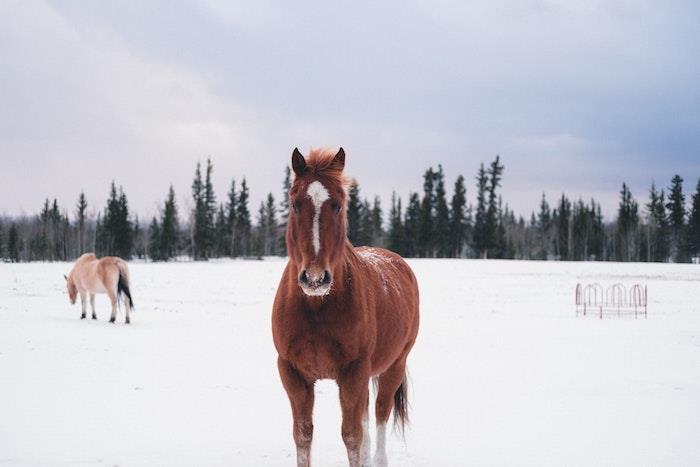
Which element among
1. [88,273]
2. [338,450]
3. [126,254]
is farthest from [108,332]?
[126,254]

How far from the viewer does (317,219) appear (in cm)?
306

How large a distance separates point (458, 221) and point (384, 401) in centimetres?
7189

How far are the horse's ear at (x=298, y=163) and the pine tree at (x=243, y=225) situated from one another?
249 ft

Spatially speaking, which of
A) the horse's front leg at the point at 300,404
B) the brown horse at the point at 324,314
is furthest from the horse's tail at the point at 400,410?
the horse's front leg at the point at 300,404

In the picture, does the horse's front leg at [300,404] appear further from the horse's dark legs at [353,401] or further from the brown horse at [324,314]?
the horse's dark legs at [353,401]

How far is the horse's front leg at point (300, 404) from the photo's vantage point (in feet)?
11.6

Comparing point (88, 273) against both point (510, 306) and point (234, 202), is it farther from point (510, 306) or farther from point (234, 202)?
point (234, 202)

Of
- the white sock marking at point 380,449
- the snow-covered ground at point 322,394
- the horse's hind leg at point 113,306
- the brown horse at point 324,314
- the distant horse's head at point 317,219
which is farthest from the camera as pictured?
the horse's hind leg at point 113,306

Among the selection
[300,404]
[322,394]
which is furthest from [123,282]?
[300,404]

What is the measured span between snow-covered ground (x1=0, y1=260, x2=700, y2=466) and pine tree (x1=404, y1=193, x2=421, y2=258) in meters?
57.1

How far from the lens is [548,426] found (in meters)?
5.73

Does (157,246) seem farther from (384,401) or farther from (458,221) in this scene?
(384,401)

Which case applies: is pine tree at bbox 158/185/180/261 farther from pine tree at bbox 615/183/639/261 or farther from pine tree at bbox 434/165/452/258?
pine tree at bbox 615/183/639/261

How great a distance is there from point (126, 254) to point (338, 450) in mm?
71674
